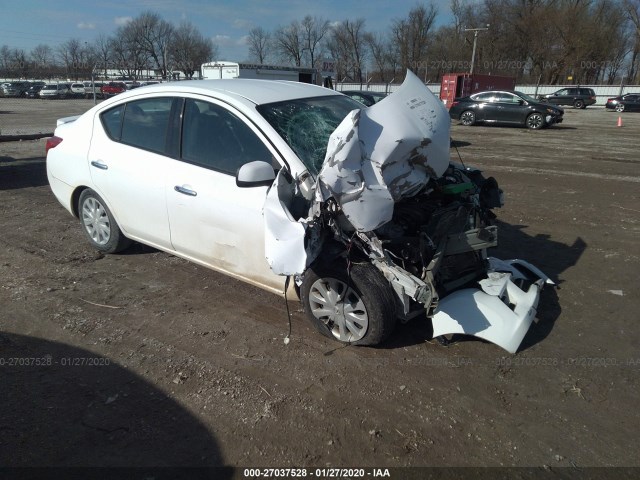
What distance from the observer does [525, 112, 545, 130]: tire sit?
65.5ft

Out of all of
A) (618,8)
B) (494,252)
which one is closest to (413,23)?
(618,8)

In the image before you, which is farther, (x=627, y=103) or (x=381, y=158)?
(x=627, y=103)

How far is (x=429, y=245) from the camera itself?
3.23 m

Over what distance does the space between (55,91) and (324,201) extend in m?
49.5

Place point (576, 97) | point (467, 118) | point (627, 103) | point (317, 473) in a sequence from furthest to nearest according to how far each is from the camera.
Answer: point (576, 97), point (627, 103), point (467, 118), point (317, 473)

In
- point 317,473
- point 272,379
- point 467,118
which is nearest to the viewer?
point 317,473

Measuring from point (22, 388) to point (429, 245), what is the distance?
9.24 feet

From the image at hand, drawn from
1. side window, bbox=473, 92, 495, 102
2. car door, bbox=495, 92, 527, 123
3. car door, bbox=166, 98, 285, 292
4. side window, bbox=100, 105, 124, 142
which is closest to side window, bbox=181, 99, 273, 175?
car door, bbox=166, 98, 285, 292

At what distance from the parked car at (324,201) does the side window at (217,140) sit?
1cm

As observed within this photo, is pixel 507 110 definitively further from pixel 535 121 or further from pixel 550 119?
pixel 550 119

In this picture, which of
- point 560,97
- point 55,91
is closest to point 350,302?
point 560,97

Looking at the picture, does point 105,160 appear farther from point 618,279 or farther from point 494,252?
point 618,279

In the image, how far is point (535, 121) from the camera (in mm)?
20188

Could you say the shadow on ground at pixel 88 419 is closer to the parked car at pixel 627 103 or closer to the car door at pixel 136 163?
the car door at pixel 136 163
